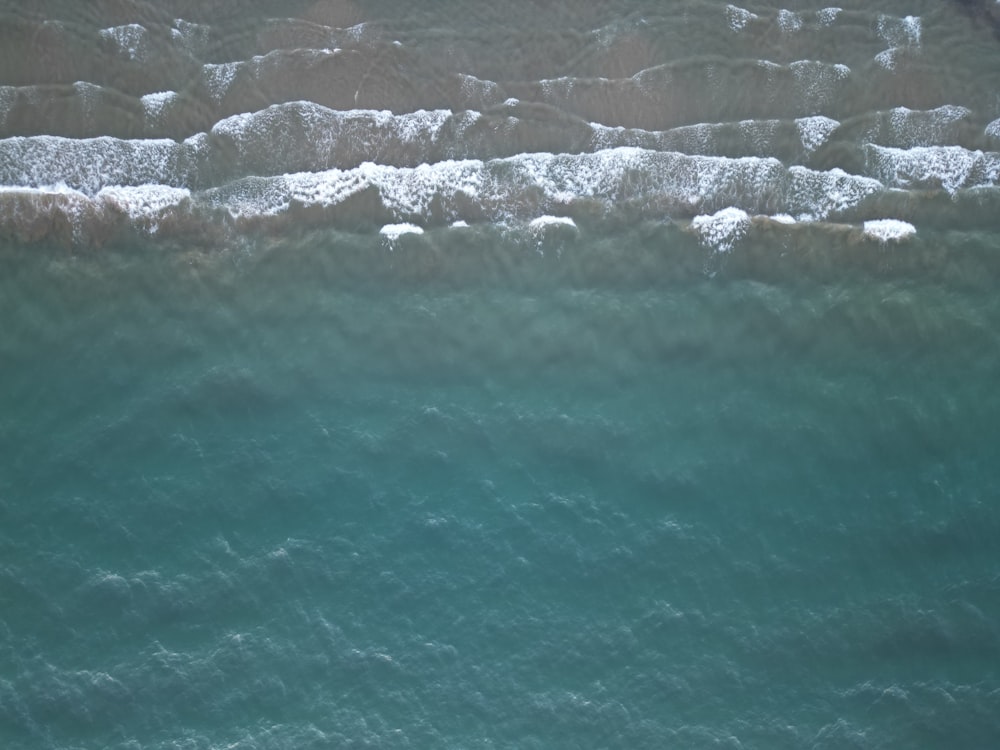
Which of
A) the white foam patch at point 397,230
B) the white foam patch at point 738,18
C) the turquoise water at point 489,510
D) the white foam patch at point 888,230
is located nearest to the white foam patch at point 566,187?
the white foam patch at point 397,230

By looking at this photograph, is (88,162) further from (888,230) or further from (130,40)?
(888,230)

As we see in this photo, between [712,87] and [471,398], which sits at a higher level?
[712,87]

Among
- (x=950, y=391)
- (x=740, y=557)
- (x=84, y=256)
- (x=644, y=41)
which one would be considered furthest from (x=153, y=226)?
(x=950, y=391)

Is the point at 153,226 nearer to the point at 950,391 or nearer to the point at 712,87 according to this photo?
the point at 712,87

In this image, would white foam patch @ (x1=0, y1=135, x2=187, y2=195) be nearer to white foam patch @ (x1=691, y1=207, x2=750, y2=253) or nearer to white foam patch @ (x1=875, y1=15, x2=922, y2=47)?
white foam patch @ (x1=691, y1=207, x2=750, y2=253)

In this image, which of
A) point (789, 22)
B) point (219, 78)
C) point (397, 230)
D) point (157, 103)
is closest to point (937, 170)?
point (789, 22)

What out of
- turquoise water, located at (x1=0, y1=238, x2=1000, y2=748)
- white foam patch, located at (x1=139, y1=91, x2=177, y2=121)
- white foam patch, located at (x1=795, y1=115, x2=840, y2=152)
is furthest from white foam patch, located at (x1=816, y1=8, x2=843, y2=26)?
white foam patch, located at (x1=139, y1=91, x2=177, y2=121)
